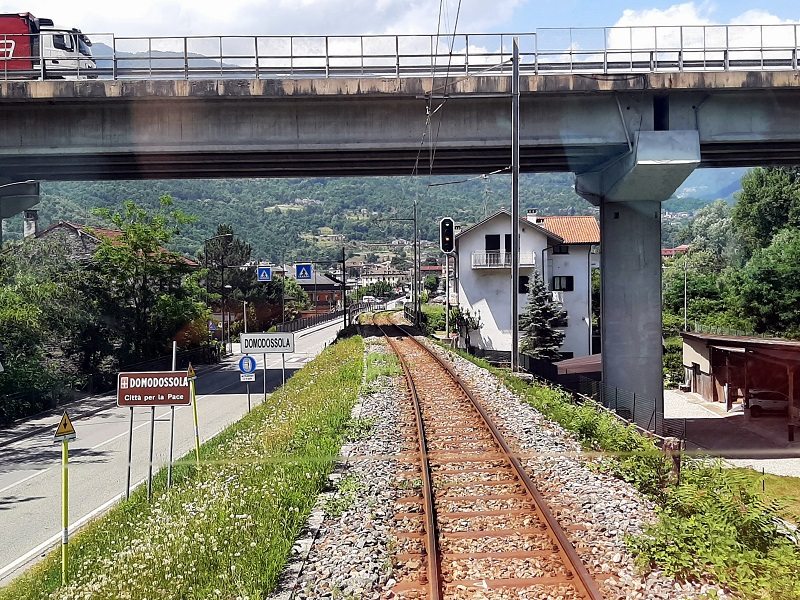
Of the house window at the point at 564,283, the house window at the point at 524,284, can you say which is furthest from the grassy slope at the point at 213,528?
the house window at the point at 564,283

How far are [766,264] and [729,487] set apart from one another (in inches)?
1458

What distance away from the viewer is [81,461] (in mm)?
19641

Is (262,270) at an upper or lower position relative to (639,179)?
lower

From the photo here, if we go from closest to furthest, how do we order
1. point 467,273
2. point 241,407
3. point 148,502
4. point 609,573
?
point 609,573 → point 148,502 → point 241,407 → point 467,273

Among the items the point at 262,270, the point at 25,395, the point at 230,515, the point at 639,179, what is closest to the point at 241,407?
the point at 262,270

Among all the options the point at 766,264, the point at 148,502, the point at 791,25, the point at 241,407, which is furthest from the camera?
the point at 766,264

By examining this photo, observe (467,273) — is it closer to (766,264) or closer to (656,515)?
(766,264)

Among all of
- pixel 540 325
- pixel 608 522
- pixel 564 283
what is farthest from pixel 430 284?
pixel 608 522

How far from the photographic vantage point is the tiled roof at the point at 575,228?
5753 cm

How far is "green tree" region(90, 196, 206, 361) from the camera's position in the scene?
3800 centimetres

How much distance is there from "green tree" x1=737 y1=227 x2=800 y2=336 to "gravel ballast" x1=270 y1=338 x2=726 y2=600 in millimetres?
32328

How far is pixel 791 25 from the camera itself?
74.0ft

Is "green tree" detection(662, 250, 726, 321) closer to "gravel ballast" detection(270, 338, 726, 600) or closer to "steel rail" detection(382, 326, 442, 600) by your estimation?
"gravel ballast" detection(270, 338, 726, 600)

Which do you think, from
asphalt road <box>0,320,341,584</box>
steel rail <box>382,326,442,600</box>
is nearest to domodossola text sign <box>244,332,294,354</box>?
asphalt road <box>0,320,341,584</box>
